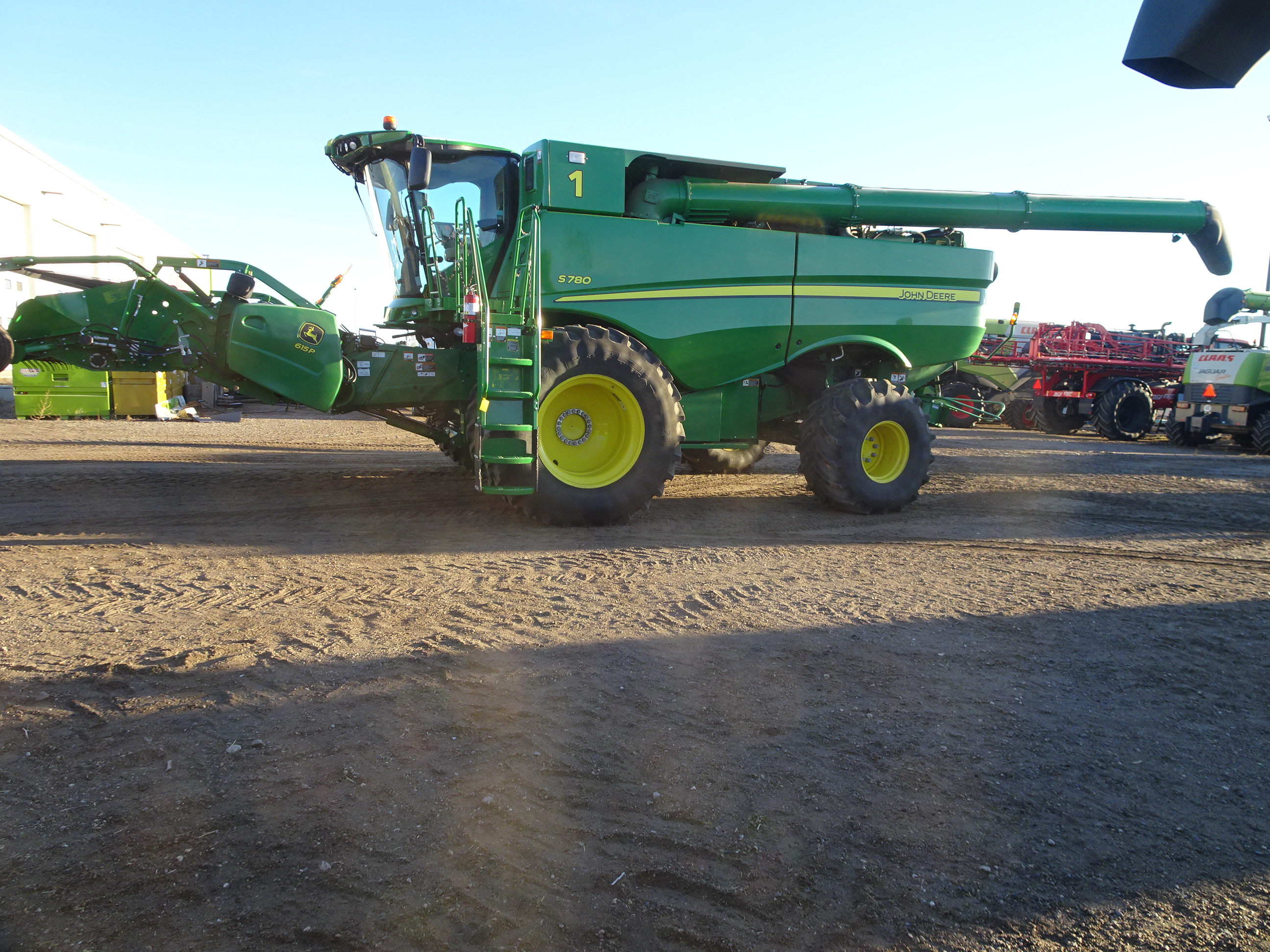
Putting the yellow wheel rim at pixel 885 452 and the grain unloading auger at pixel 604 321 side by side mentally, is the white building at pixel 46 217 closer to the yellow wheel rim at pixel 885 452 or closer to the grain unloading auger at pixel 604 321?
the grain unloading auger at pixel 604 321

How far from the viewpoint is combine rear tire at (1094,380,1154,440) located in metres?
19.2

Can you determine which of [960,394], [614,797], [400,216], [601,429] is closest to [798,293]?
[601,429]

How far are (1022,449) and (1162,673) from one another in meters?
12.0

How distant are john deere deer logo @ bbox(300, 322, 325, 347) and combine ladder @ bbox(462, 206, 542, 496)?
1.49 m

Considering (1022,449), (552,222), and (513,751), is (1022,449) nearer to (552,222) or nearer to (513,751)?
(552,222)

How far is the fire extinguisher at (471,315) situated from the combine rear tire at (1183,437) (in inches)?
667

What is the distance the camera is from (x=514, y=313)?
251 inches

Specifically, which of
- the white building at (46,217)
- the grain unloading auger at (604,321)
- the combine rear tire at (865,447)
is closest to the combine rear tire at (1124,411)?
the grain unloading auger at (604,321)

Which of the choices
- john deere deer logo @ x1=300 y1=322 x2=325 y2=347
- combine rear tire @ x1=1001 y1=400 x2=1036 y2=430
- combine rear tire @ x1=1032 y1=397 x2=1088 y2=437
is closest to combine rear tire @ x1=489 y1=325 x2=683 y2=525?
john deere deer logo @ x1=300 y1=322 x2=325 y2=347

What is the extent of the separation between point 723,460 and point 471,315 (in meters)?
4.77

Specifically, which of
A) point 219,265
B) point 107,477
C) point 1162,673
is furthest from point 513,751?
point 107,477

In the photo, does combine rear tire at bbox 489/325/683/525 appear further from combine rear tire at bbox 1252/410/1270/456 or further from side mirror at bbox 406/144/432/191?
combine rear tire at bbox 1252/410/1270/456

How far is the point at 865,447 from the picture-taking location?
796cm

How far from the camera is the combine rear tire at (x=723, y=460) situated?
32.5 ft
